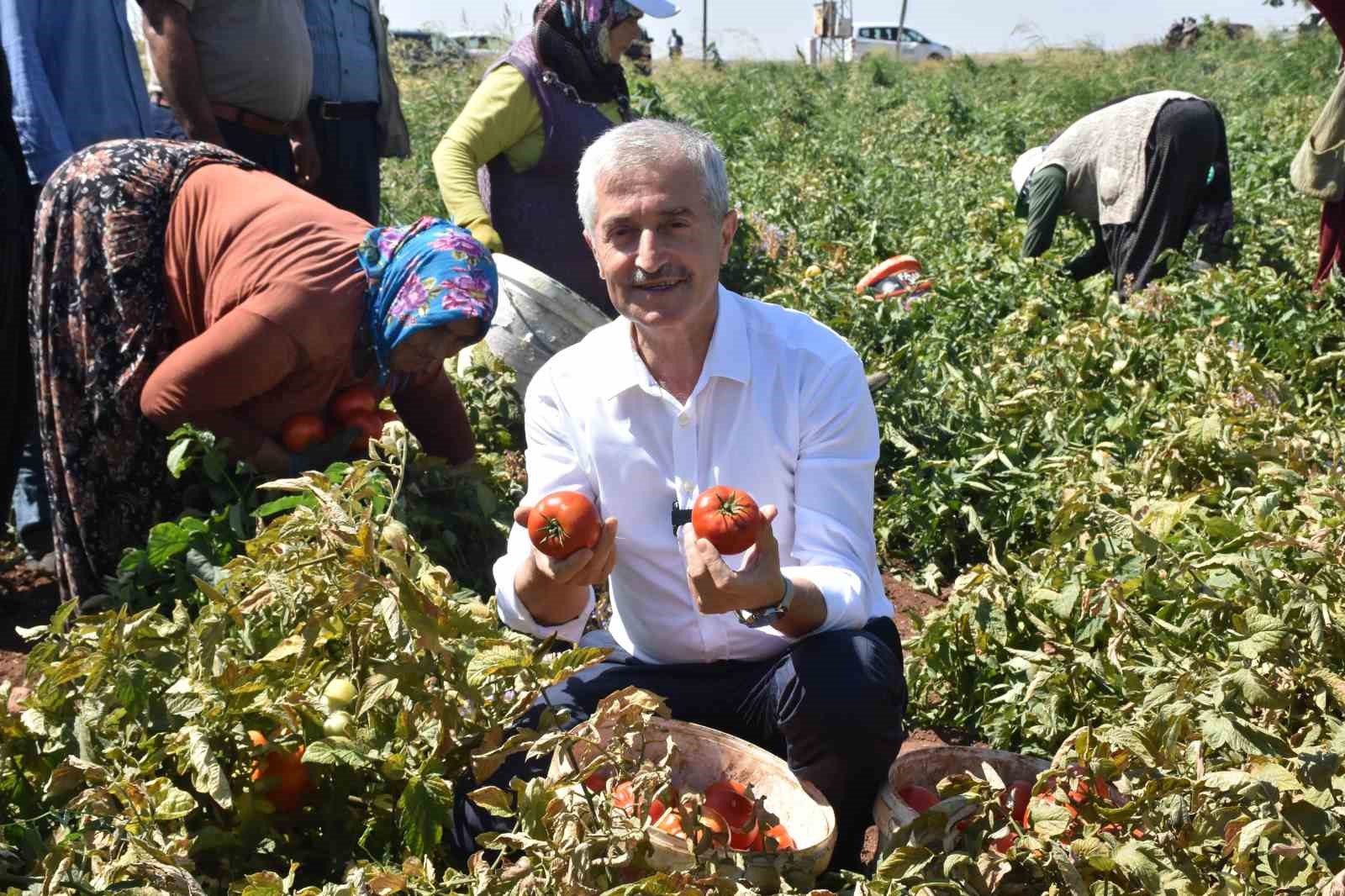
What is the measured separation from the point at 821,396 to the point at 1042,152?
4.41 m

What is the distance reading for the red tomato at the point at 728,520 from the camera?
1.77 m

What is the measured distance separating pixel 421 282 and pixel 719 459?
1.05m

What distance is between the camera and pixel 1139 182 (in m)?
5.54

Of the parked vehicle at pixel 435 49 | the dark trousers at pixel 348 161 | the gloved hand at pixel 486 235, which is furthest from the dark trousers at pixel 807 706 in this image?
the parked vehicle at pixel 435 49

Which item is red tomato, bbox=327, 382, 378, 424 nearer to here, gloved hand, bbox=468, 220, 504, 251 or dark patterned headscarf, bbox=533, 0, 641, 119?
gloved hand, bbox=468, 220, 504, 251

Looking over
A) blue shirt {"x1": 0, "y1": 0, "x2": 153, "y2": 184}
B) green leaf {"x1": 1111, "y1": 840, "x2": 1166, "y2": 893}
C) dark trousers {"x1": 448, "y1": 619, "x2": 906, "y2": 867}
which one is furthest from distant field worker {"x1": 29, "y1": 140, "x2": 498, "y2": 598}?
green leaf {"x1": 1111, "y1": 840, "x2": 1166, "y2": 893}

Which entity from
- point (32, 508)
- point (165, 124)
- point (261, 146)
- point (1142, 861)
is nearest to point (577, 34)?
point (261, 146)

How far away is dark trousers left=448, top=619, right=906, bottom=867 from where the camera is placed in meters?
1.89

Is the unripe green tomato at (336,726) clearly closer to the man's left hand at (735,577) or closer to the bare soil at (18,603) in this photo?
the man's left hand at (735,577)

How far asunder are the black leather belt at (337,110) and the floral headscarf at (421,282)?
4.61ft

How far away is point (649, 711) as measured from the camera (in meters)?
1.74

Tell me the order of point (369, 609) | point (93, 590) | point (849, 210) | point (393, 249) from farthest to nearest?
point (849, 210), point (93, 590), point (393, 249), point (369, 609)

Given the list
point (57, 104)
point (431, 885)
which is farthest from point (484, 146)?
point (431, 885)

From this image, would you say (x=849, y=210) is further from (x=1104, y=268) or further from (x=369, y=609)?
(x=369, y=609)
